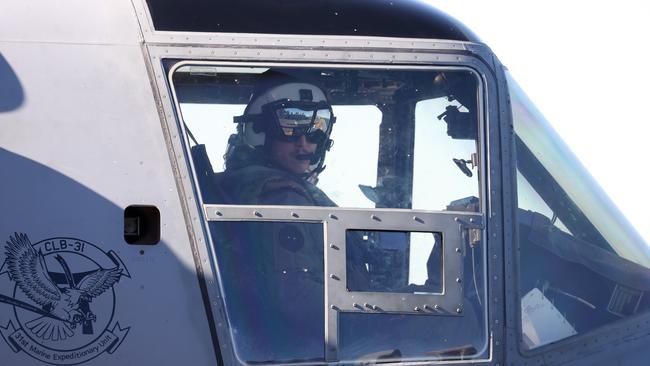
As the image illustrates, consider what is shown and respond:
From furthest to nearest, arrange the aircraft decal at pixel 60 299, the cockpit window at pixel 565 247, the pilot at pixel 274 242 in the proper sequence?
the cockpit window at pixel 565 247 < the pilot at pixel 274 242 < the aircraft decal at pixel 60 299

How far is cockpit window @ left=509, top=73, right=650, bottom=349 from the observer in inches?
144

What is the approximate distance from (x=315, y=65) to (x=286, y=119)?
0.23 metres

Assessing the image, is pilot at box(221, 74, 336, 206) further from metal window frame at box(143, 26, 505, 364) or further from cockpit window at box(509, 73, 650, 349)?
cockpit window at box(509, 73, 650, 349)

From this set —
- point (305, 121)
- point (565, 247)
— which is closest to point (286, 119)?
point (305, 121)

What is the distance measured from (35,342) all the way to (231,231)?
76 cm

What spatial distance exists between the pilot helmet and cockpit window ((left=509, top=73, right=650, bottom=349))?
0.76 metres

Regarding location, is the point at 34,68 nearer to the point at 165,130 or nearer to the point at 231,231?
the point at 165,130

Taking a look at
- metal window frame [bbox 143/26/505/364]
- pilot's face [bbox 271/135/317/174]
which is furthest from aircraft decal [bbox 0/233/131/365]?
pilot's face [bbox 271/135/317/174]

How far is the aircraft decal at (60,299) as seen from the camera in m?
3.30

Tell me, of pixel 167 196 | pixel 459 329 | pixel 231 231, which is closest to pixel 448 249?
pixel 459 329

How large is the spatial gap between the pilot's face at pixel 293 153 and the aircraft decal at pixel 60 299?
70 cm

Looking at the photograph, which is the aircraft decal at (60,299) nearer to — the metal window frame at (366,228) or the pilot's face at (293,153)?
the metal window frame at (366,228)

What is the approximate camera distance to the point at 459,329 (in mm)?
3514

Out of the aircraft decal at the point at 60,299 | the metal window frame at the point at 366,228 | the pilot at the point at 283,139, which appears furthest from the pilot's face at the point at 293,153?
the aircraft decal at the point at 60,299
